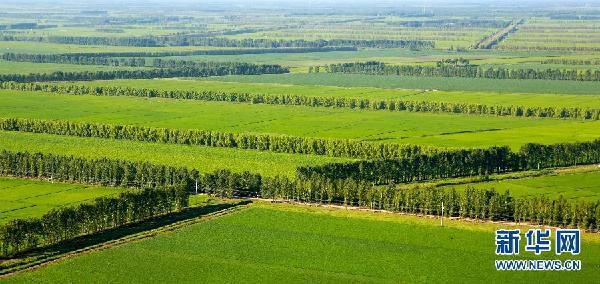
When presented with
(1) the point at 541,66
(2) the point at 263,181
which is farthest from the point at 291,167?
(1) the point at 541,66

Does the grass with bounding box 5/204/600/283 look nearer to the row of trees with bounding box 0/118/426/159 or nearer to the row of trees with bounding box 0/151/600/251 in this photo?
the row of trees with bounding box 0/151/600/251

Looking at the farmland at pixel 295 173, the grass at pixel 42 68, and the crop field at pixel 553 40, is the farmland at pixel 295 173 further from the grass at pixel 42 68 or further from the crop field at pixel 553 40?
the crop field at pixel 553 40

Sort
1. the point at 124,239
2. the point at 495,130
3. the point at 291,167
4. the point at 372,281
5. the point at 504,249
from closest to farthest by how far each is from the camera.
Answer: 1. the point at 372,281
2. the point at 504,249
3. the point at 124,239
4. the point at 291,167
5. the point at 495,130

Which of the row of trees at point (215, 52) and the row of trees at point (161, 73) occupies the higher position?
the row of trees at point (161, 73)

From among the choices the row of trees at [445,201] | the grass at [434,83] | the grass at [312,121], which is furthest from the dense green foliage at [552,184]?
the grass at [434,83]

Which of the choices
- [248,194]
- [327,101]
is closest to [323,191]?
[248,194]

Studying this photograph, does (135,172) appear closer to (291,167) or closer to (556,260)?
(291,167)

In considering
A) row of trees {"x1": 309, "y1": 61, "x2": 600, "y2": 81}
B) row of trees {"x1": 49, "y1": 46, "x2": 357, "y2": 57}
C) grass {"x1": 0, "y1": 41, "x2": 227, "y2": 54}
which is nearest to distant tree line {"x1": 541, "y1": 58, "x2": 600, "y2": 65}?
row of trees {"x1": 309, "y1": 61, "x2": 600, "y2": 81}
